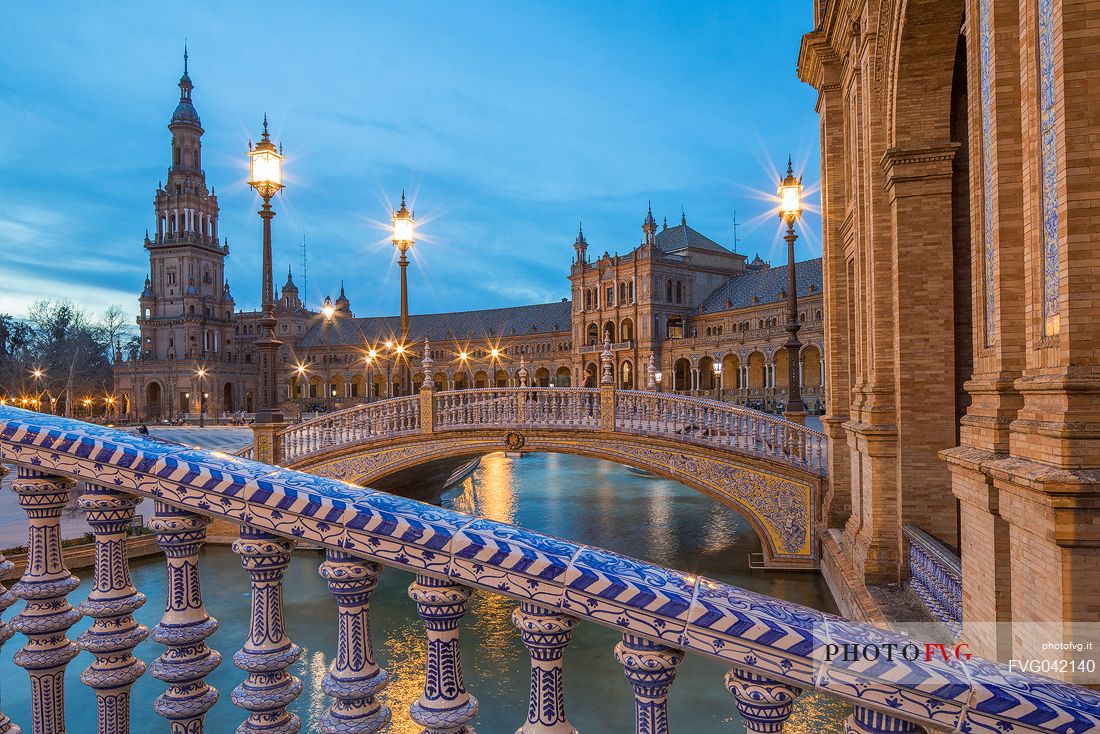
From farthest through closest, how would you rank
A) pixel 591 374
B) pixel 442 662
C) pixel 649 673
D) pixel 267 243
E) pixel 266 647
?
pixel 591 374
pixel 267 243
pixel 266 647
pixel 442 662
pixel 649 673

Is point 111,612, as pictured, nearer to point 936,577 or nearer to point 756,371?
point 936,577

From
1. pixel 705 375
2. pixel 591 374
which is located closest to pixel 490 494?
pixel 705 375

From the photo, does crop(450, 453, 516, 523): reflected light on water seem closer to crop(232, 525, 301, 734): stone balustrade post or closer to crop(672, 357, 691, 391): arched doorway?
crop(232, 525, 301, 734): stone balustrade post

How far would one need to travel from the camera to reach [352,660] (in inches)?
71.1

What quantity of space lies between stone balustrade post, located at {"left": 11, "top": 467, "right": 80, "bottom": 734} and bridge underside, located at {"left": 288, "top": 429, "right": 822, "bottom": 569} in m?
10.8

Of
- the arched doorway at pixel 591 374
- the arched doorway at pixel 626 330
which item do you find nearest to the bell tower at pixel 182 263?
the arched doorway at pixel 591 374

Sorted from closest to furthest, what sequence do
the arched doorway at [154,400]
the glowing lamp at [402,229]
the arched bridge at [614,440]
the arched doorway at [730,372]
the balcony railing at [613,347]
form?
the arched bridge at [614,440] < the glowing lamp at [402,229] < the arched doorway at [730,372] < the balcony railing at [613,347] < the arched doorway at [154,400]

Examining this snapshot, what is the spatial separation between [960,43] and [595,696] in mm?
10648

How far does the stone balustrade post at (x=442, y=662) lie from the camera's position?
5.61 feet

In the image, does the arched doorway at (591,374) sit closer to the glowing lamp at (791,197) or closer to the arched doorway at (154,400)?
the arched doorway at (154,400)

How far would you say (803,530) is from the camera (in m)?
13.8

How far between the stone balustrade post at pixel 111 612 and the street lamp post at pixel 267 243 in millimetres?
12077

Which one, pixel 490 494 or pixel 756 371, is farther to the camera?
pixel 756 371

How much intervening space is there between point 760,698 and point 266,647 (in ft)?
4.32
